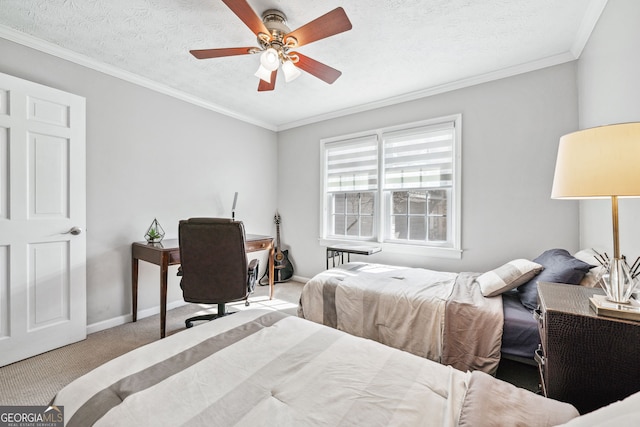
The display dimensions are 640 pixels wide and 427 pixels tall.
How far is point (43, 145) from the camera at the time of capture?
225cm

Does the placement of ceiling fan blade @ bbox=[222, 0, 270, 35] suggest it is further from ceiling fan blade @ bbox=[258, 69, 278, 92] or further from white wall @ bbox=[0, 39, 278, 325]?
white wall @ bbox=[0, 39, 278, 325]

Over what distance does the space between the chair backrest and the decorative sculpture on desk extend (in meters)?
0.66

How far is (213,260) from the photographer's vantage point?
2.39 metres

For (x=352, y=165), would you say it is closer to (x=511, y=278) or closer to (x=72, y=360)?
(x=511, y=278)

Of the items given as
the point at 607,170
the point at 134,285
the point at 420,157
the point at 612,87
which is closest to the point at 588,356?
the point at 607,170

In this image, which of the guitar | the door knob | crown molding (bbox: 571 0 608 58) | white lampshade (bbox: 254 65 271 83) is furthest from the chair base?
crown molding (bbox: 571 0 608 58)

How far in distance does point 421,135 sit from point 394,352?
2.85 metres

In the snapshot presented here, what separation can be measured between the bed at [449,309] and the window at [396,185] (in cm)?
89

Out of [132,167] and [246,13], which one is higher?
[246,13]

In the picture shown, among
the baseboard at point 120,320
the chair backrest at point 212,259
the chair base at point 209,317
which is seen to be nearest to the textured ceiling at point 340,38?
the chair backrest at point 212,259

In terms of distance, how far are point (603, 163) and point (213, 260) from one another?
2525 millimetres

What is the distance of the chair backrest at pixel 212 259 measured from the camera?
2357 mm

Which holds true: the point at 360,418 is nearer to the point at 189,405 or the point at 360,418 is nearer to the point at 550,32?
the point at 189,405

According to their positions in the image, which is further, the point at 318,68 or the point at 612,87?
the point at 318,68
